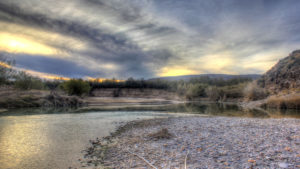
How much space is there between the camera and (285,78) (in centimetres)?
4891

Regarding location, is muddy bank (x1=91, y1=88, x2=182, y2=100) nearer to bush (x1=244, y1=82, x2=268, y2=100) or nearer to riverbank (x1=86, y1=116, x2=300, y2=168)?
bush (x1=244, y1=82, x2=268, y2=100)

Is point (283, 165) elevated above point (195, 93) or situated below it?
above

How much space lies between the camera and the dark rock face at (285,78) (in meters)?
44.8

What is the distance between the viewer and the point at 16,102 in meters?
35.2

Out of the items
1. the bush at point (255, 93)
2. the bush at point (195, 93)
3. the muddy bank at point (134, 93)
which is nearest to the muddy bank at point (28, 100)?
the bush at point (255, 93)

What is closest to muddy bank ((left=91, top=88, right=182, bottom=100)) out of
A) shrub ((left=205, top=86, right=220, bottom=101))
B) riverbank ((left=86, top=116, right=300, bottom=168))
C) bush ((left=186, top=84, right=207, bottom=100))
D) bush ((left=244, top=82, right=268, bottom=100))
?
bush ((left=186, top=84, right=207, bottom=100))

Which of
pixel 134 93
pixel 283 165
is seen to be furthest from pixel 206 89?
pixel 283 165

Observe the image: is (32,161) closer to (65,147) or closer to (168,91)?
(65,147)

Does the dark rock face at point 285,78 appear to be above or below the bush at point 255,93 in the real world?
above

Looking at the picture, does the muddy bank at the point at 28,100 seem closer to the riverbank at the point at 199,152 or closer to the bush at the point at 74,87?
the bush at the point at 74,87

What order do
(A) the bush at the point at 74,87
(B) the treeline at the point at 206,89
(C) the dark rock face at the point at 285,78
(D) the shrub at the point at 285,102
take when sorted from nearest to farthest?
1. (D) the shrub at the point at 285,102
2. (C) the dark rock face at the point at 285,78
3. (A) the bush at the point at 74,87
4. (B) the treeline at the point at 206,89

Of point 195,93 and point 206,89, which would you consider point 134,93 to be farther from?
point 206,89

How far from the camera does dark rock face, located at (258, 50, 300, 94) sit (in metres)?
44.8

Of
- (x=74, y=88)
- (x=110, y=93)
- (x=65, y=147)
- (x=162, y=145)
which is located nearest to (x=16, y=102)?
(x=74, y=88)
